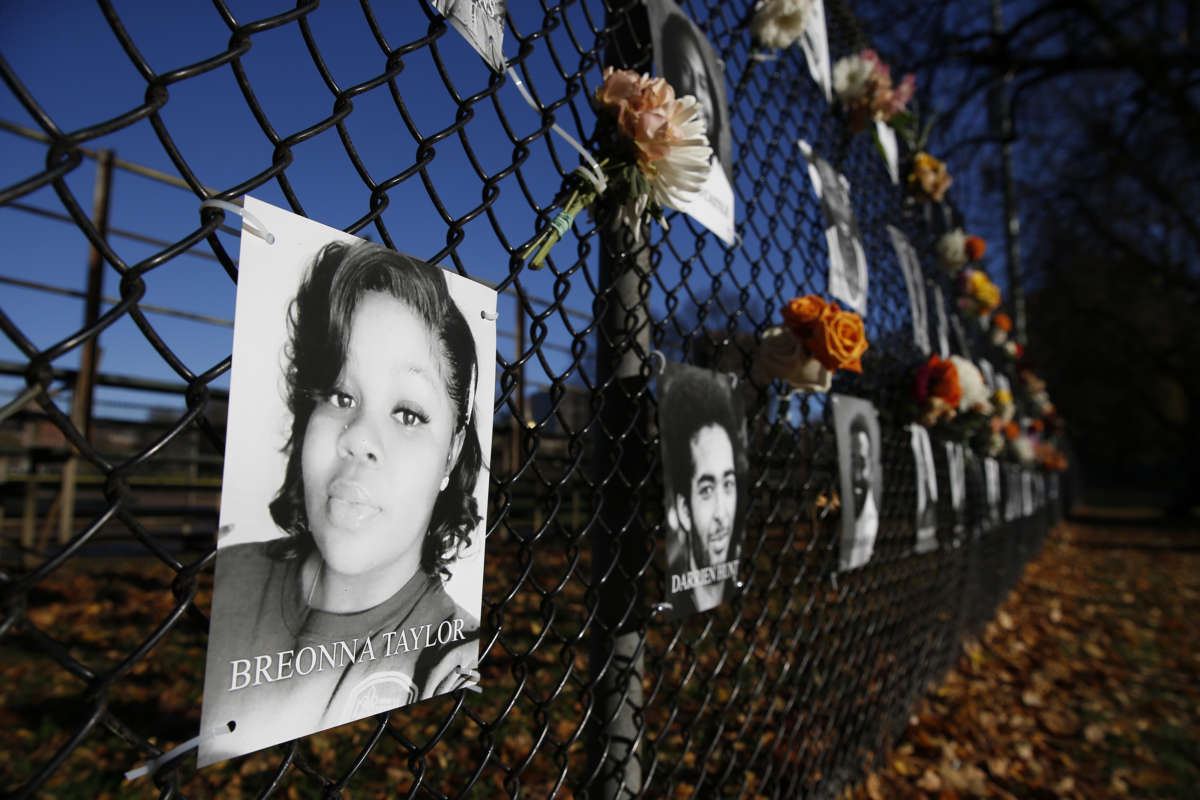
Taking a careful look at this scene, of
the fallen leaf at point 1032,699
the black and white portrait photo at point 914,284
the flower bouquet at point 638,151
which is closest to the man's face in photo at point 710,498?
the flower bouquet at point 638,151

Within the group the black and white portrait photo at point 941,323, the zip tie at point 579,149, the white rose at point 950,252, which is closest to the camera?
the zip tie at point 579,149

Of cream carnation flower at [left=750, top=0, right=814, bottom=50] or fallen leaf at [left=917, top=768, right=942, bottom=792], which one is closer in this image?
cream carnation flower at [left=750, top=0, right=814, bottom=50]

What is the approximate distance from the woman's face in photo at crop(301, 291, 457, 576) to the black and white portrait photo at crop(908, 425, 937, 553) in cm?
246

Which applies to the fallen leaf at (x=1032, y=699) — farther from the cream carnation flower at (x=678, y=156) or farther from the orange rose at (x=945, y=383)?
the cream carnation flower at (x=678, y=156)

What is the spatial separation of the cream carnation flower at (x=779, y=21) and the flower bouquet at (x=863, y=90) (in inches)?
27.8

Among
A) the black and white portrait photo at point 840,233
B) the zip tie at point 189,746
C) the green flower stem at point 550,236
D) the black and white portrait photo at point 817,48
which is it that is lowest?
the zip tie at point 189,746

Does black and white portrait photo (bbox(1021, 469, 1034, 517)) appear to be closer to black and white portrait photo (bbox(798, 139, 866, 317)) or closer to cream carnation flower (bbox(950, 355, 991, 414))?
cream carnation flower (bbox(950, 355, 991, 414))

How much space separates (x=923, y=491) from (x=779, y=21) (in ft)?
6.48

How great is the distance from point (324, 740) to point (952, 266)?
3995mm

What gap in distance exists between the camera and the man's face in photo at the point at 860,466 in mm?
2002

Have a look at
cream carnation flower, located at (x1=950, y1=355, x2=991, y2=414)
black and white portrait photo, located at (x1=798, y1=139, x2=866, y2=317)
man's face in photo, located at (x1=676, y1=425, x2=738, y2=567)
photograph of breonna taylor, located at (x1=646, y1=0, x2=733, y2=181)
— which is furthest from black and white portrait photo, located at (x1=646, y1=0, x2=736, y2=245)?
cream carnation flower, located at (x1=950, y1=355, x2=991, y2=414)

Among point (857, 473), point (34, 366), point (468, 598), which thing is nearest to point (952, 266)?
point (857, 473)

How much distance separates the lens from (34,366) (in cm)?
48

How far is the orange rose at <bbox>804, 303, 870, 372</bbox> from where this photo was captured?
4.96 ft
